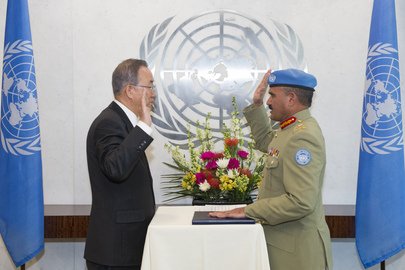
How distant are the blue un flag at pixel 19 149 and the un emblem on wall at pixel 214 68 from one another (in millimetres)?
944

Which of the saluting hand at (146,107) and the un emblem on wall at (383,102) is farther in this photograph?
the un emblem on wall at (383,102)

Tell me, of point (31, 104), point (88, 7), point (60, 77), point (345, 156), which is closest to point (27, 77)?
point (31, 104)

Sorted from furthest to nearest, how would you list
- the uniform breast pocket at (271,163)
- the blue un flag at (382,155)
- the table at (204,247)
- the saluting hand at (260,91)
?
the blue un flag at (382,155), the saluting hand at (260,91), the uniform breast pocket at (271,163), the table at (204,247)

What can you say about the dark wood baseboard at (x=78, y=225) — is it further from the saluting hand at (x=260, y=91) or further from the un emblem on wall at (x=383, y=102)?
the saluting hand at (x=260, y=91)

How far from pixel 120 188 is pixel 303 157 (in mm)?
786

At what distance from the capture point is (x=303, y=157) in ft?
7.29

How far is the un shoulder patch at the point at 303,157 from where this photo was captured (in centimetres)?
222

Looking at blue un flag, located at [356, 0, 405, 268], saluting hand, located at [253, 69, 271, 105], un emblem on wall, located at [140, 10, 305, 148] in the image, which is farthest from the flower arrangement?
blue un flag, located at [356, 0, 405, 268]

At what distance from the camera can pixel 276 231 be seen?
2.37m

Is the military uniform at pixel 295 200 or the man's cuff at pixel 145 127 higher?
the man's cuff at pixel 145 127

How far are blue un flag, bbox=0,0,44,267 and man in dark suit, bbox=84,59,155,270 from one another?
1.31 metres

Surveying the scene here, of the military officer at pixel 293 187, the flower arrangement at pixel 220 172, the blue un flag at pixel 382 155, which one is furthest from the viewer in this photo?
the blue un flag at pixel 382 155

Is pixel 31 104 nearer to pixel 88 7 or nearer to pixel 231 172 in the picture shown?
pixel 88 7

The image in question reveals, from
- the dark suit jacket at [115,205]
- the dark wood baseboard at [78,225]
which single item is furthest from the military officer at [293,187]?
the dark wood baseboard at [78,225]
